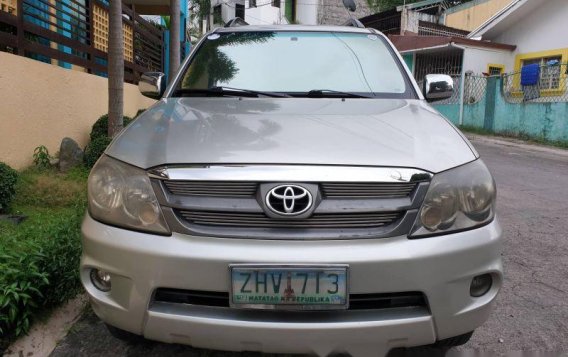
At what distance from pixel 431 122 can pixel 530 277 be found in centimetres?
169

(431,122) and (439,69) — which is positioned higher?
(439,69)

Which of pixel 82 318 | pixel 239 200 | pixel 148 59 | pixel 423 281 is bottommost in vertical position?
pixel 82 318

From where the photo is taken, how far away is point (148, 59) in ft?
38.1

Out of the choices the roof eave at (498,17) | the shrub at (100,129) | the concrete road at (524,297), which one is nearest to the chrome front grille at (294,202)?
the concrete road at (524,297)

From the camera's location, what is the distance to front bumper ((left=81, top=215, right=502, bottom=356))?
1707mm

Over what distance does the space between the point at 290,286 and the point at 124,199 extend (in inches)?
28.8

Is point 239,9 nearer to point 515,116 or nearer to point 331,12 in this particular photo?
point 331,12

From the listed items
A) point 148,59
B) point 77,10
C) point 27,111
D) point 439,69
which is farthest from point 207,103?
point 439,69

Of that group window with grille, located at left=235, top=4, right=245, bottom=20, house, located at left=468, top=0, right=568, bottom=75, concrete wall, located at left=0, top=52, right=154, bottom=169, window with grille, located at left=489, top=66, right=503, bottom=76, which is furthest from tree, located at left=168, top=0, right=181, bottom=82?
window with grille, located at left=235, top=4, right=245, bottom=20

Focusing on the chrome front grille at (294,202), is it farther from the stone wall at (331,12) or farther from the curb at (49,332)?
the stone wall at (331,12)

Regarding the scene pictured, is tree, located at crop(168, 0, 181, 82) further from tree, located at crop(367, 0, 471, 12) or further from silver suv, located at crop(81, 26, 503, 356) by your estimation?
tree, located at crop(367, 0, 471, 12)

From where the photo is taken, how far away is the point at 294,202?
69.6 inches

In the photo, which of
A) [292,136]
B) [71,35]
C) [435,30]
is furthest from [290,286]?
[435,30]

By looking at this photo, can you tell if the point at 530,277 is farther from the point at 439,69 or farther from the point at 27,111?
the point at 439,69
